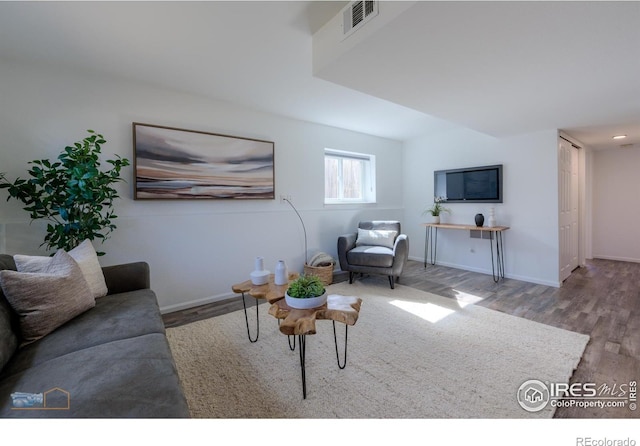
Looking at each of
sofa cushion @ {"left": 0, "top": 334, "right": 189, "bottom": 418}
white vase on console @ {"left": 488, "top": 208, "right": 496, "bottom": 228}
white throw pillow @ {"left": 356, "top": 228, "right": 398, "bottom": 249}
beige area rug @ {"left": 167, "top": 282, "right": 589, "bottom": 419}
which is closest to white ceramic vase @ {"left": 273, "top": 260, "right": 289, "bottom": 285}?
beige area rug @ {"left": 167, "top": 282, "right": 589, "bottom": 419}

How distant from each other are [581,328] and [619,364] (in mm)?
588

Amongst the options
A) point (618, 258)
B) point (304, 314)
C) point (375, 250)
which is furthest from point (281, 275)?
point (618, 258)

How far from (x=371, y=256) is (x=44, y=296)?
9.97 feet

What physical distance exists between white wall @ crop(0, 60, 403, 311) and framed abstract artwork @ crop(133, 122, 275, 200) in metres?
0.10

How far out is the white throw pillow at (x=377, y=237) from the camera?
384cm

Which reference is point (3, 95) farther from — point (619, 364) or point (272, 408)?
point (619, 364)

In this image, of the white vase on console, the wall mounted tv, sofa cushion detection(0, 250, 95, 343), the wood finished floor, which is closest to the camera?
sofa cushion detection(0, 250, 95, 343)

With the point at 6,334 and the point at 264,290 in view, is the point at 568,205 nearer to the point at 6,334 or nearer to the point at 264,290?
the point at 264,290

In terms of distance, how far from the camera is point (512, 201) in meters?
3.95

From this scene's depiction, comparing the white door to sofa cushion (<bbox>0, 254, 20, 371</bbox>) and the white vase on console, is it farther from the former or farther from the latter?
sofa cushion (<bbox>0, 254, 20, 371</bbox>)

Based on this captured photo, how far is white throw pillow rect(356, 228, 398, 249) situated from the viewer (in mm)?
3842
